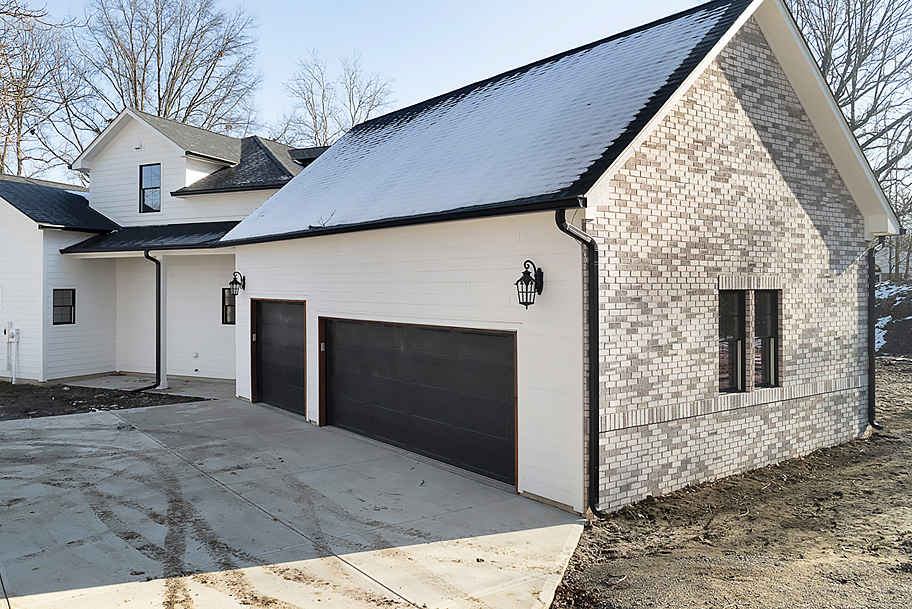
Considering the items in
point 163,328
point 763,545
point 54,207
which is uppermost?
point 54,207

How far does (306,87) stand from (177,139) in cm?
2090

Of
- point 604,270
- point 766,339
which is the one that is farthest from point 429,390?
point 766,339

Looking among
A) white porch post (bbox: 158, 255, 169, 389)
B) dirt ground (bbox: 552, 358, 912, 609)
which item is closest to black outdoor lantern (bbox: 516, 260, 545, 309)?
dirt ground (bbox: 552, 358, 912, 609)

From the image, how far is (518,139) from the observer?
9109 mm

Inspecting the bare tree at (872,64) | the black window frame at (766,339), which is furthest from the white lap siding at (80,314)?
the bare tree at (872,64)

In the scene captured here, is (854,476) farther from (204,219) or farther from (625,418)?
(204,219)

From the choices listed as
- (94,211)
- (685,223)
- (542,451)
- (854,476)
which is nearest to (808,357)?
(854,476)

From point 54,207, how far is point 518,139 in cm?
1551

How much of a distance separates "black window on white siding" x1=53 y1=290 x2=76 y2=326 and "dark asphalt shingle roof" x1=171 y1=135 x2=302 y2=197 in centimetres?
404

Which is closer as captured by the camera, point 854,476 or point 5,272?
point 854,476

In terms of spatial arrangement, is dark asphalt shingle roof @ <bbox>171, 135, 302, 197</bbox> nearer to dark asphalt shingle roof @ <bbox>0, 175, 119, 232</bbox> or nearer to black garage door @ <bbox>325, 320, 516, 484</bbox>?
dark asphalt shingle roof @ <bbox>0, 175, 119, 232</bbox>

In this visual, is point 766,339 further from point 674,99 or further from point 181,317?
point 181,317

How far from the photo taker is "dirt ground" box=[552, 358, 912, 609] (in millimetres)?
5246

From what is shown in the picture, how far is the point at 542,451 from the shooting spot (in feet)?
24.6
